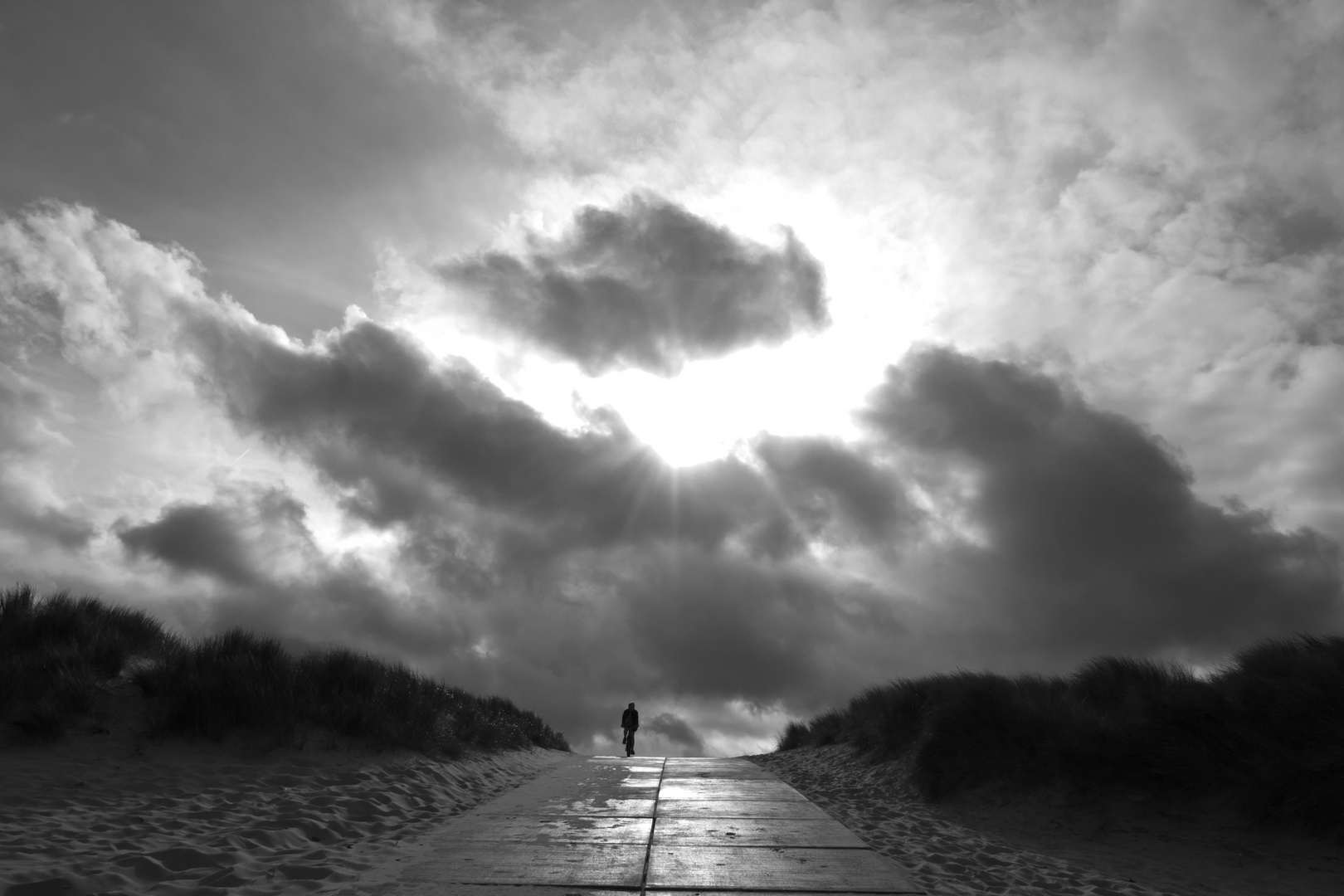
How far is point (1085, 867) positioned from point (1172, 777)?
2.37m

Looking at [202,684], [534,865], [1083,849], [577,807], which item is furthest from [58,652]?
[1083,849]

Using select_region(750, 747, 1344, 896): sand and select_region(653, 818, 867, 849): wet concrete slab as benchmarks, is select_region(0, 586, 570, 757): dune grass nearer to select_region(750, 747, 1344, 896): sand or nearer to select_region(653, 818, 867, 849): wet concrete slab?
select_region(653, 818, 867, 849): wet concrete slab

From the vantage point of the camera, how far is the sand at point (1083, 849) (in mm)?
6961

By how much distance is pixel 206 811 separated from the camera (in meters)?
7.74

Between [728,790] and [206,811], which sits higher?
[728,790]

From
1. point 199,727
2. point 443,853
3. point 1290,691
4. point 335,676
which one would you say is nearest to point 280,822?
point 443,853

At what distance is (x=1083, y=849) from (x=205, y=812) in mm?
8932

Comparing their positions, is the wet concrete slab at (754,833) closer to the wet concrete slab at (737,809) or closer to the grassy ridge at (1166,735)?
the wet concrete slab at (737,809)

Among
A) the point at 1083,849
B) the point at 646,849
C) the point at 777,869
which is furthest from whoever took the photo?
the point at 1083,849

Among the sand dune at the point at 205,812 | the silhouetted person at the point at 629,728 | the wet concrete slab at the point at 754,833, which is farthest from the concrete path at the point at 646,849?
the silhouetted person at the point at 629,728

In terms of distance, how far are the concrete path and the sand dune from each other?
0.76 metres

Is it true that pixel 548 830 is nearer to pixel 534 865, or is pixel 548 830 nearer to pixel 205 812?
pixel 534 865

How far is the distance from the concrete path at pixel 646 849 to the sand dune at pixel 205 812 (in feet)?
2.49

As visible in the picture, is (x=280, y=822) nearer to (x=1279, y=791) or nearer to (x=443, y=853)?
(x=443, y=853)
